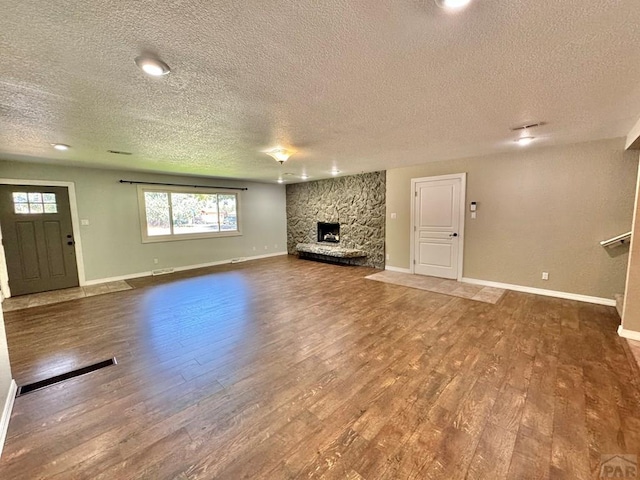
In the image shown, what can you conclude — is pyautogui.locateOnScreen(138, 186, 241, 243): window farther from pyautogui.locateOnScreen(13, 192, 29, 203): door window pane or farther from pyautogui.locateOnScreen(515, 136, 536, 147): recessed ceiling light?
pyautogui.locateOnScreen(515, 136, 536, 147): recessed ceiling light

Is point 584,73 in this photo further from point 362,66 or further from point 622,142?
point 622,142

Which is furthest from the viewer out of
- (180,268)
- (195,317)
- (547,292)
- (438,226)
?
(180,268)

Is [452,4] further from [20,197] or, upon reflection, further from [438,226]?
[20,197]

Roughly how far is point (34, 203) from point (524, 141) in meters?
8.30

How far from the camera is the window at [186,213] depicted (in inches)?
244

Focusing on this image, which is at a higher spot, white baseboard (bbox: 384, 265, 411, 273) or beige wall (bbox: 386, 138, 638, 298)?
beige wall (bbox: 386, 138, 638, 298)

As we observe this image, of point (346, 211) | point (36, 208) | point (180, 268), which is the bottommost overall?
point (180, 268)

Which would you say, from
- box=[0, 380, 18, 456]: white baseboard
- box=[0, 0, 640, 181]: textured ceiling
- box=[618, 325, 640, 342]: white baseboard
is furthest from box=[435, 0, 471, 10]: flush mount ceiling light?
box=[618, 325, 640, 342]: white baseboard

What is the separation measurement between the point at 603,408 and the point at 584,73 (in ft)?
7.81

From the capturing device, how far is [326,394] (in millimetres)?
2061

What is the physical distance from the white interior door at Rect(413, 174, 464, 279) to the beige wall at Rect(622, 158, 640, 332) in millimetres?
2369

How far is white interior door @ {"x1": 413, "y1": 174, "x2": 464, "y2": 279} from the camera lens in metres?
5.16

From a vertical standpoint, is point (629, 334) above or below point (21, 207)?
below

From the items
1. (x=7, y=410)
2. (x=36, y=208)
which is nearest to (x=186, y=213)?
(x=36, y=208)
